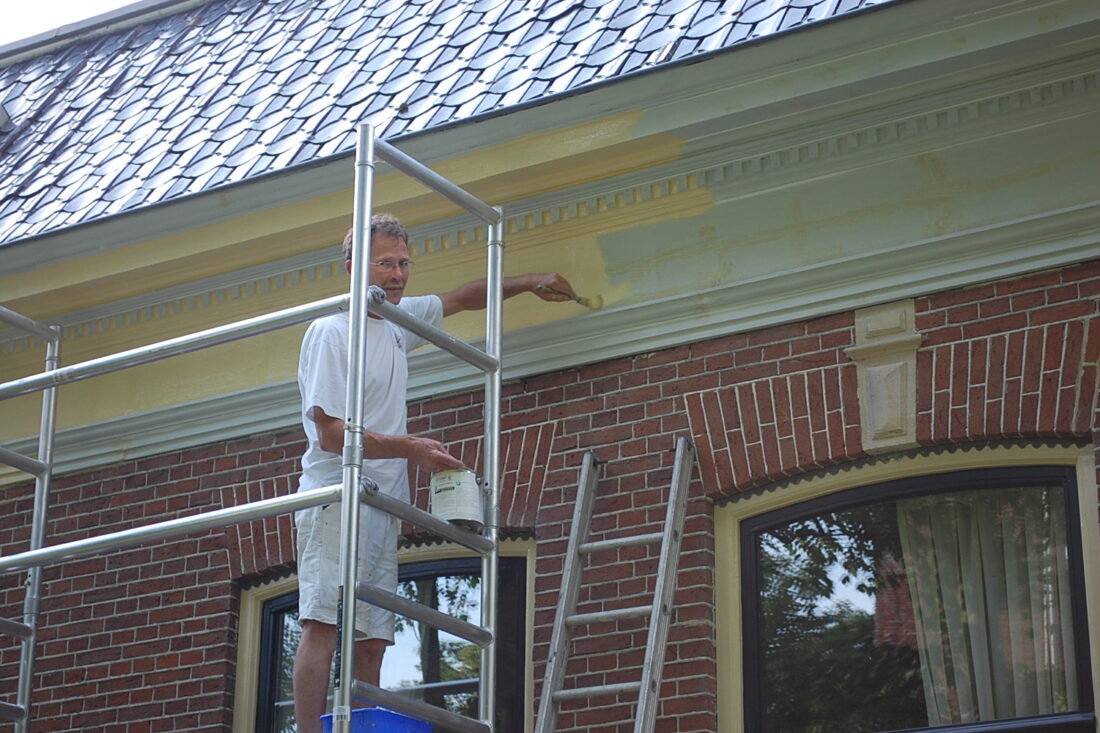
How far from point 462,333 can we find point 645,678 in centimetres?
219

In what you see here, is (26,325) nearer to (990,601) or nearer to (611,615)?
(611,615)

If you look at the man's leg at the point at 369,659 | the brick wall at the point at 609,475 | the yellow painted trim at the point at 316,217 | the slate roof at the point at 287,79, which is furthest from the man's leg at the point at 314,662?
the slate roof at the point at 287,79

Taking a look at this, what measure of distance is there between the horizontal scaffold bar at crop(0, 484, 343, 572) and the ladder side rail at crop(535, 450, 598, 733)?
49.8 inches

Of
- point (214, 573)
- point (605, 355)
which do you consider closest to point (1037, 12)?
point (605, 355)

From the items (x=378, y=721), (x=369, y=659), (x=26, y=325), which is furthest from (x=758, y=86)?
(x=26, y=325)

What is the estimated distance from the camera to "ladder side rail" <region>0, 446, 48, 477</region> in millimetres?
8609

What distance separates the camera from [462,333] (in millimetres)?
8781

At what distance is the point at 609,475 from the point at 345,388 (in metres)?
1.68

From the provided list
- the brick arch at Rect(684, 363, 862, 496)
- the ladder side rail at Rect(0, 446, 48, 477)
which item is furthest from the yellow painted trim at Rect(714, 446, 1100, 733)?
the ladder side rail at Rect(0, 446, 48, 477)

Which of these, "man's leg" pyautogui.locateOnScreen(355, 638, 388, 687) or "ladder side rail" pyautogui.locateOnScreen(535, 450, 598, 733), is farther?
"ladder side rail" pyautogui.locateOnScreen(535, 450, 598, 733)

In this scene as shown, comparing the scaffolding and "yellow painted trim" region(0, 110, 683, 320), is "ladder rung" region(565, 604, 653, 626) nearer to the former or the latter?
the scaffolding

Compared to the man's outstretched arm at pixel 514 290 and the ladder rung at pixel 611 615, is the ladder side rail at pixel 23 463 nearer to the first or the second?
the man's outstretched arm at pixel 514 290

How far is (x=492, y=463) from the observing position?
7.25m

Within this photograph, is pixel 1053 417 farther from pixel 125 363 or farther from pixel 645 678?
pixel 125 363
